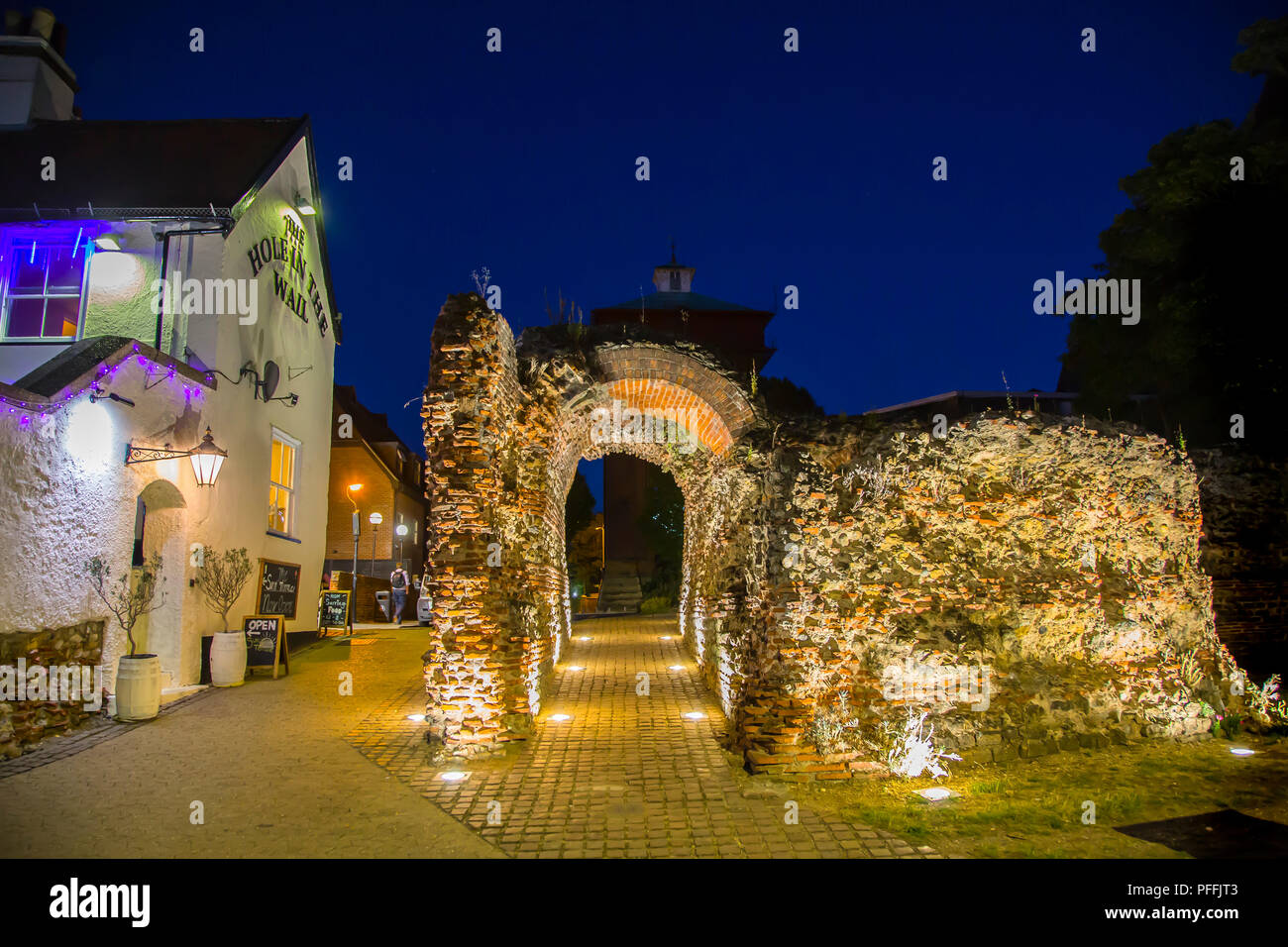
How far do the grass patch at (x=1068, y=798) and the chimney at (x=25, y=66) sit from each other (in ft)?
60.0

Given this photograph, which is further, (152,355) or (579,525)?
(579,525)

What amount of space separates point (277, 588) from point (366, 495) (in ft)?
50.9

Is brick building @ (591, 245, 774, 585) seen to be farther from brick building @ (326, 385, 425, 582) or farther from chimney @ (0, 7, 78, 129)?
chimney @ (0, 7, 78, 129)

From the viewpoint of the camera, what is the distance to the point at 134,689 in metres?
8.20

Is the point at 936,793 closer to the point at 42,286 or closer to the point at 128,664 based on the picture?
the point at 128,664

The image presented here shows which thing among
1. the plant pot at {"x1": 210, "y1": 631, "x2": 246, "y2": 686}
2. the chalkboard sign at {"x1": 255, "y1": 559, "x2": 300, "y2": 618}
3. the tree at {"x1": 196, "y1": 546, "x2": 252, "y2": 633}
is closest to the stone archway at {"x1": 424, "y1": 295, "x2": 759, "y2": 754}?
the plant pot at {"x1": 210, "y1": 631, "x2": 246, "y2": 686}

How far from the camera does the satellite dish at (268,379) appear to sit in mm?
12938

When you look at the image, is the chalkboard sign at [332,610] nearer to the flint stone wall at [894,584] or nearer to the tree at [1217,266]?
the flint stone wall at [894,584]

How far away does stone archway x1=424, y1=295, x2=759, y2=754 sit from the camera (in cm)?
724

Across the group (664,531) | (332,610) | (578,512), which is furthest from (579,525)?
(332,610)

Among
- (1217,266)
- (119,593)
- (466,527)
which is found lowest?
(119,593)

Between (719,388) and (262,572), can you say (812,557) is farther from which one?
(262,572)

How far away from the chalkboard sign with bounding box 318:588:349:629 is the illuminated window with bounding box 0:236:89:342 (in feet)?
23.0
